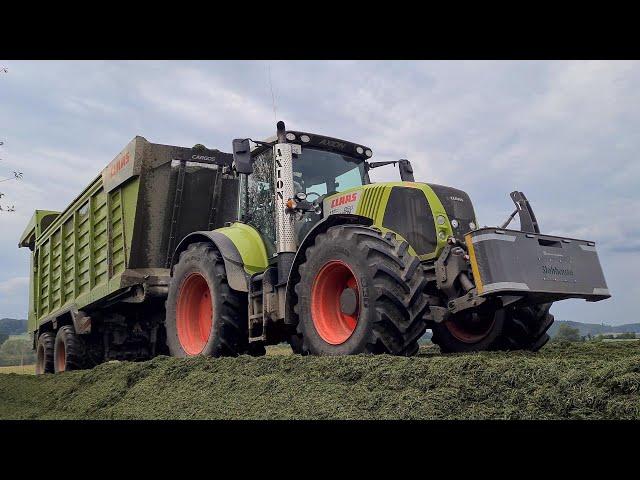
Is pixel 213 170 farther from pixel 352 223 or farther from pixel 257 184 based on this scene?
pixel 352 223

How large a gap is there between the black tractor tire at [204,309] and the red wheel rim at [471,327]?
7.52 ft

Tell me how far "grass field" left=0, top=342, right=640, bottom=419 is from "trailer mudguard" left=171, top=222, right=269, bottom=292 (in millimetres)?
1021

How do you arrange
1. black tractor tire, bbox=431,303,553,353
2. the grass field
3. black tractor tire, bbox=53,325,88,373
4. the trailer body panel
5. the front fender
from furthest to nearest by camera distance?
black tractor tire, bbox=53,325,88,373 → the trailer body panel → black tractor tire, bbox=431,303,553,353 → the front fender → the grass field

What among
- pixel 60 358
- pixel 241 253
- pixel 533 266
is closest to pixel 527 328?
pixel 533 266

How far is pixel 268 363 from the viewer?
5.07m

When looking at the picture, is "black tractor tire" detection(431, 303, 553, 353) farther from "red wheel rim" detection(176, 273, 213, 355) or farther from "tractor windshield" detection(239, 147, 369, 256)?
"red wheel rim" detection(176, 273, 213, 355)

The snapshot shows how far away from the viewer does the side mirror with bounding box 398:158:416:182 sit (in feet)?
24.3

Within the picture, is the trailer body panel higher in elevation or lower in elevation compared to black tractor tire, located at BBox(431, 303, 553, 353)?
higher

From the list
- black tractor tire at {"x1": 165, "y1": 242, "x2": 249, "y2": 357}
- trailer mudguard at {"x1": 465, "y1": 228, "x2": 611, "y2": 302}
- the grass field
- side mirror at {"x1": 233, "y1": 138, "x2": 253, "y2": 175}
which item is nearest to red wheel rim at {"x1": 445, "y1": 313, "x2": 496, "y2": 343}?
the grass field

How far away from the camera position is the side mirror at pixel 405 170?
7398 millimetres

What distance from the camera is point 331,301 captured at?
538 cm

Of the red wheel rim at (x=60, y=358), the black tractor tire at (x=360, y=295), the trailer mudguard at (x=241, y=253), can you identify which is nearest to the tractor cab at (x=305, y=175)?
the trailer mudguard at (x=241, y=253)

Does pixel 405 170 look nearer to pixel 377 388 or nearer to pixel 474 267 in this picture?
pixel 474 267

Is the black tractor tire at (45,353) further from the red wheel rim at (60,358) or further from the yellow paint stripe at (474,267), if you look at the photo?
the yellow paint stripe at (474,267)
